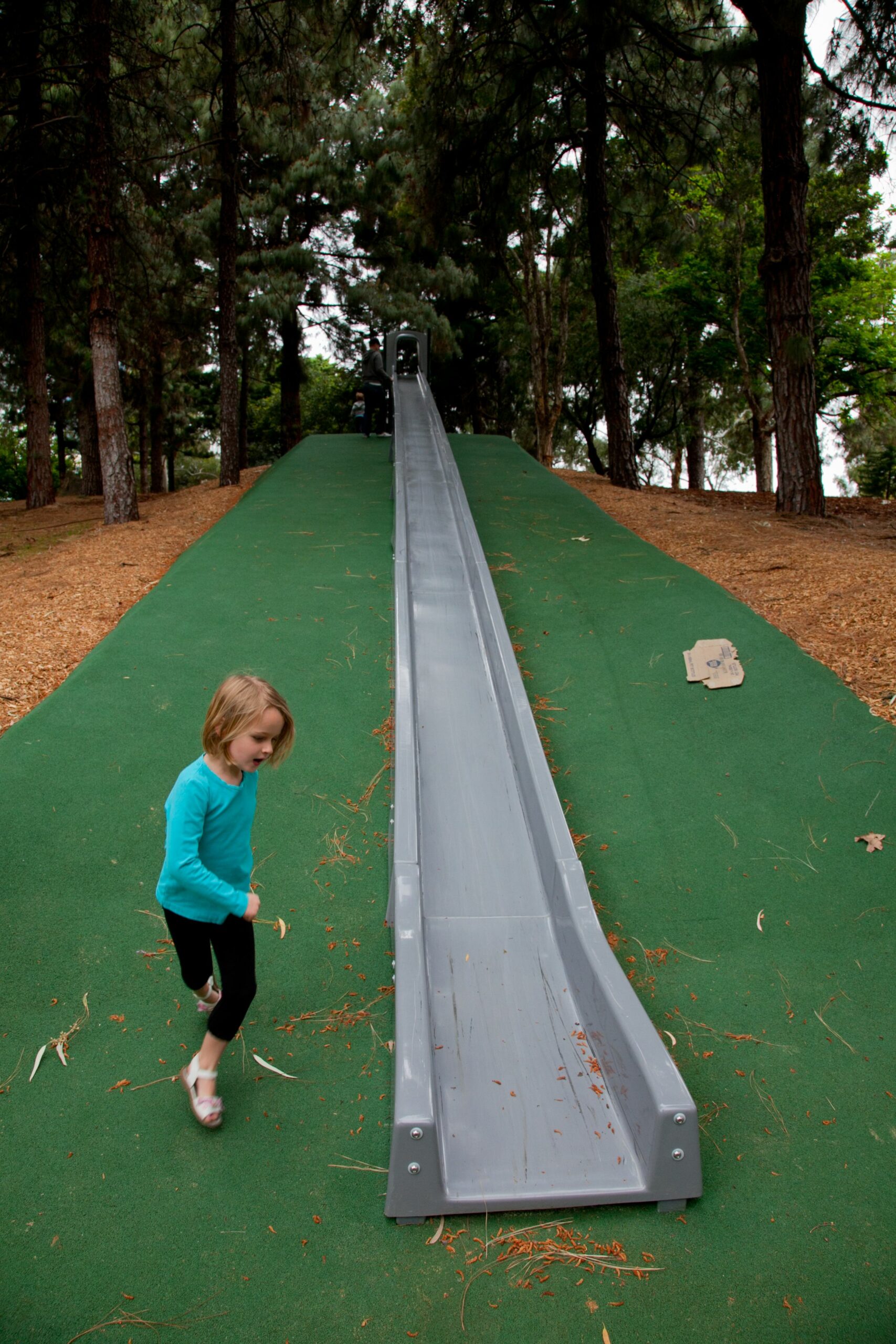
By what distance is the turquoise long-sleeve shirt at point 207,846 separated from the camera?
273 centimetres

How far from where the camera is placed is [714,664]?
615 cm

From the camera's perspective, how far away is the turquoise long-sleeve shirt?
2.73 metres

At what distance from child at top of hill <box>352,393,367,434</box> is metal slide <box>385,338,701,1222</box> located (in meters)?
12.6

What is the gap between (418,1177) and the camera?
2592 millimetres

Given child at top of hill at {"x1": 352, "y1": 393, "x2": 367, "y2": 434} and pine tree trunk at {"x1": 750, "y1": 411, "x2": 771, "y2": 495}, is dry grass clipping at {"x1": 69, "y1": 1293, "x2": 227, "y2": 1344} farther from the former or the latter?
pine tree trunk at {"x1": 750, "y1": 411, "x2": 771, "y2": 495}

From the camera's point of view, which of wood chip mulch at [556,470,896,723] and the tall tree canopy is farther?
the tall tree canopy

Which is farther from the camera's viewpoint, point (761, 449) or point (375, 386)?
point (761, 449)

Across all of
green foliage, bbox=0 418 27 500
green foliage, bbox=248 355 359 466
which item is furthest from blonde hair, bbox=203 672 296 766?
green foliage, bbox=0 418 27 500

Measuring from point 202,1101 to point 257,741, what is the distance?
1.19 m

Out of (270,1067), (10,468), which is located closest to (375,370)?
(270,1067)

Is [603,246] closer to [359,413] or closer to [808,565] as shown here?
[359,413]

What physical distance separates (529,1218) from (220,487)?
14132mm

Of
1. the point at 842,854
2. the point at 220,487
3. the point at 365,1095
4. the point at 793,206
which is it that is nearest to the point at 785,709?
the point at 842,854

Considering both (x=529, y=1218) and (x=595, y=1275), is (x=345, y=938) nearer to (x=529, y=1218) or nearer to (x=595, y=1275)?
(x=529, y=1218)
